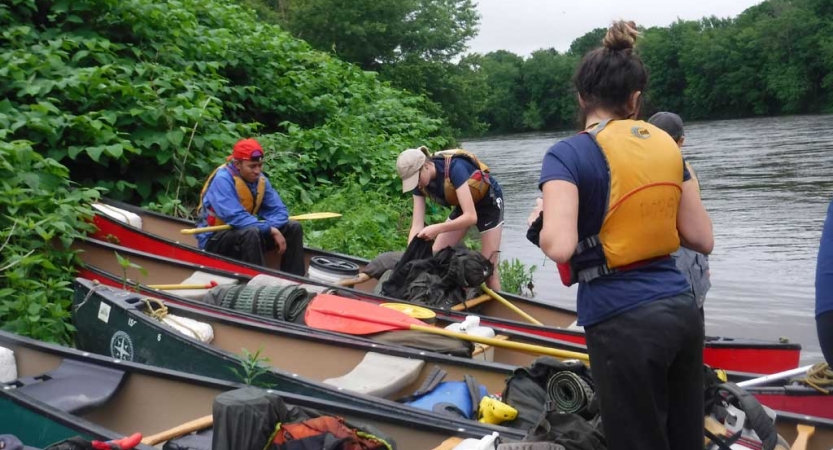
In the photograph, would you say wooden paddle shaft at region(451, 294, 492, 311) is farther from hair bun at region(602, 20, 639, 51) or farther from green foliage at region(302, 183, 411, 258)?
hair bun at region(602, 20, 639, 51)

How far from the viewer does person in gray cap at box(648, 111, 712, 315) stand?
12.6ft

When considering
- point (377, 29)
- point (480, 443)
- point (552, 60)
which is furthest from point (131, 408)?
point (552, 60)

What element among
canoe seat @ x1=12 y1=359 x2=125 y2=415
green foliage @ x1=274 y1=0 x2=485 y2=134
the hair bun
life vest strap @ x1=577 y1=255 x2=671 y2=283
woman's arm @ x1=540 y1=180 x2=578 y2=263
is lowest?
canoe seat @ x1=12 y1=359 x2=125 y2=415

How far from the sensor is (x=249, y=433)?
2965mm

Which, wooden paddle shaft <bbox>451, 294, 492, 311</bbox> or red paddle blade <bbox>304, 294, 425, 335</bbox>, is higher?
red paddle blade <bbox>304, 294, 425, 335</bbox>

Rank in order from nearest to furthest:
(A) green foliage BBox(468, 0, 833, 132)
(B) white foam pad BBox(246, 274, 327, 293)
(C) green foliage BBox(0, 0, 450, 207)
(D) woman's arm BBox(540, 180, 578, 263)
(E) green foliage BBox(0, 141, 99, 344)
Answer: (D) woman's arm BBox(540, 180, 578, 263) → (E) green foliage BBox(0, 141, 99, 344) → (B) white foam pad BBox(246, 274, 327, 293) → (C) green foliage BBox(0, 0, 450, 207) → (A) green foliage BBox(468, 0, 833, 132)

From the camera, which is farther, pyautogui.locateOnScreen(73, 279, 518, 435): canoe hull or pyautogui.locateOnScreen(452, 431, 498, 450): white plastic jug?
pyautogui.locateOnScreen(73, 279, 518, 435): canoe hull

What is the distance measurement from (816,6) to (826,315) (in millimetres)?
48747

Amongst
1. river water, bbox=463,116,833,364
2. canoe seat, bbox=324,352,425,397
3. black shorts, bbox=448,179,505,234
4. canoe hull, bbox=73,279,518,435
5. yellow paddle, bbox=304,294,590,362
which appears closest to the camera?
canoe hull, bbox=73,279,518,435

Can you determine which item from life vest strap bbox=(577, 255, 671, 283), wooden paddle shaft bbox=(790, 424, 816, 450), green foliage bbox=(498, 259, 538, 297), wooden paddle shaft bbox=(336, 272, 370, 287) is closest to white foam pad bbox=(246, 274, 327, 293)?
wooden paddle shaft bbox=(336, 272, 370, 287)

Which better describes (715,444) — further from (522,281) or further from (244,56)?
(244,56)

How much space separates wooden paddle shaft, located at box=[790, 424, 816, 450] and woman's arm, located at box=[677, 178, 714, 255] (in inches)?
47.6

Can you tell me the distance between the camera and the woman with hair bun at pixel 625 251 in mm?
2250

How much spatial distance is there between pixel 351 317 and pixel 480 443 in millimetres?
1898
